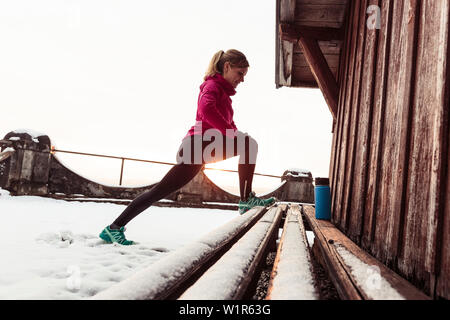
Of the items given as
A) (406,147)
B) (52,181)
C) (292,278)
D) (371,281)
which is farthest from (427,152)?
(52,181)

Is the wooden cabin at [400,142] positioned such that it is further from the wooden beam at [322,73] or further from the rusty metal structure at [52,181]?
the rusty metal structure at [52,181]

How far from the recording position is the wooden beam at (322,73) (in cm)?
342

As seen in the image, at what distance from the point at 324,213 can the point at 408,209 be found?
174cm

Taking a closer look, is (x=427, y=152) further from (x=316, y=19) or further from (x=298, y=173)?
(x=298, y=173)

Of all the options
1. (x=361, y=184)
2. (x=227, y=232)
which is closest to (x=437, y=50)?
(x=361, y=184)

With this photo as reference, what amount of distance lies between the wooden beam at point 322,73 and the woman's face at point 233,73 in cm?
120

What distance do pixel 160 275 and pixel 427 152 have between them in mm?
951

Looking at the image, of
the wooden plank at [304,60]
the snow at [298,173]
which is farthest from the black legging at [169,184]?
the snow at [298,173]

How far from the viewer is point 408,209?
1.11 m

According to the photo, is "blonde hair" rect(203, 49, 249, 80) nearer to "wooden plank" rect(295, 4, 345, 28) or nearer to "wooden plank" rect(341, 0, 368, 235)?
"wooden plank" rect(341, 0, 368, 235)

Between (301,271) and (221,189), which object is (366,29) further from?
(221,189)

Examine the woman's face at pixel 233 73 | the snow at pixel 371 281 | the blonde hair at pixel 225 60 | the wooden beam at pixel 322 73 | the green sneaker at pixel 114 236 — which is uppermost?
the wooden beam at pixel 322 73

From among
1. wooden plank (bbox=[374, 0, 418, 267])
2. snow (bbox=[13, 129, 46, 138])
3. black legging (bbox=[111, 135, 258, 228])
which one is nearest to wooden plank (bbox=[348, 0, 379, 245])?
wooden plank (bbox=[374, 0, 418, 267])

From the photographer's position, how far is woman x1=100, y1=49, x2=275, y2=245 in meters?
2.22
